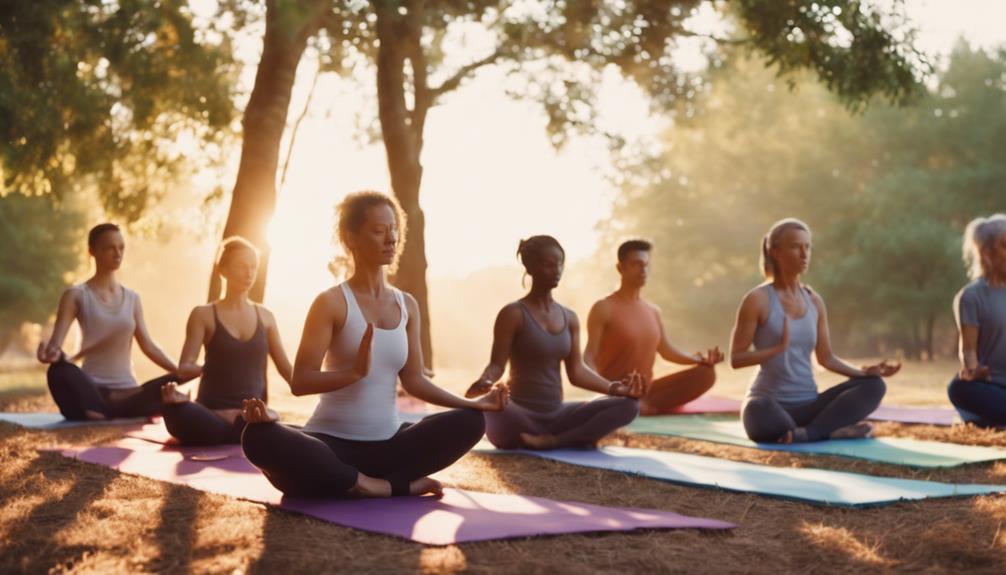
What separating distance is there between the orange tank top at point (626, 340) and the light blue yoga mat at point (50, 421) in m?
3.71

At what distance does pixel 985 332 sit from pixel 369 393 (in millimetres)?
5378

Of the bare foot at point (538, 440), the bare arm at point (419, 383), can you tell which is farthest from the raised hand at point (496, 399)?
the bare foot at point (538, 440)

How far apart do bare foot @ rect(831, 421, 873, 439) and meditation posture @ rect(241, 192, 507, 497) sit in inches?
143

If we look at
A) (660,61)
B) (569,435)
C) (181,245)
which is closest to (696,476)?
(569,435)

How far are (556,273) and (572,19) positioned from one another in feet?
33.3

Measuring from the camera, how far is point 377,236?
208 inches

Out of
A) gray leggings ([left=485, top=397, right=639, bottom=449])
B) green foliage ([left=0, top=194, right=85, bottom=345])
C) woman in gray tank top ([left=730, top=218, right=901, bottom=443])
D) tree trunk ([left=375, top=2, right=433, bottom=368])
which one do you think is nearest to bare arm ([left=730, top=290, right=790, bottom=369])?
woman in gray tank top ([left=730, top=218, right=901, bottom=443])

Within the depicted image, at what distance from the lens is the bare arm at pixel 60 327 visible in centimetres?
903

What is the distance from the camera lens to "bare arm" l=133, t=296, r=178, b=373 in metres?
9.33

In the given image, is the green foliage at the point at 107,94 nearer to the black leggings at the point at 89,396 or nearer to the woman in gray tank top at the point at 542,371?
the black leggings at the point at 89,396

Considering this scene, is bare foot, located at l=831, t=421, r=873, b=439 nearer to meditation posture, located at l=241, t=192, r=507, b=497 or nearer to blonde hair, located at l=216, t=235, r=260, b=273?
meditation posture, located at l=241, t=192, r=507, b=497

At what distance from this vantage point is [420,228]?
14984mm

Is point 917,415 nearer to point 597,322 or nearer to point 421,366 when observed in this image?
point 597,322

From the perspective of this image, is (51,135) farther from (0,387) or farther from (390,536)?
(390,536)
